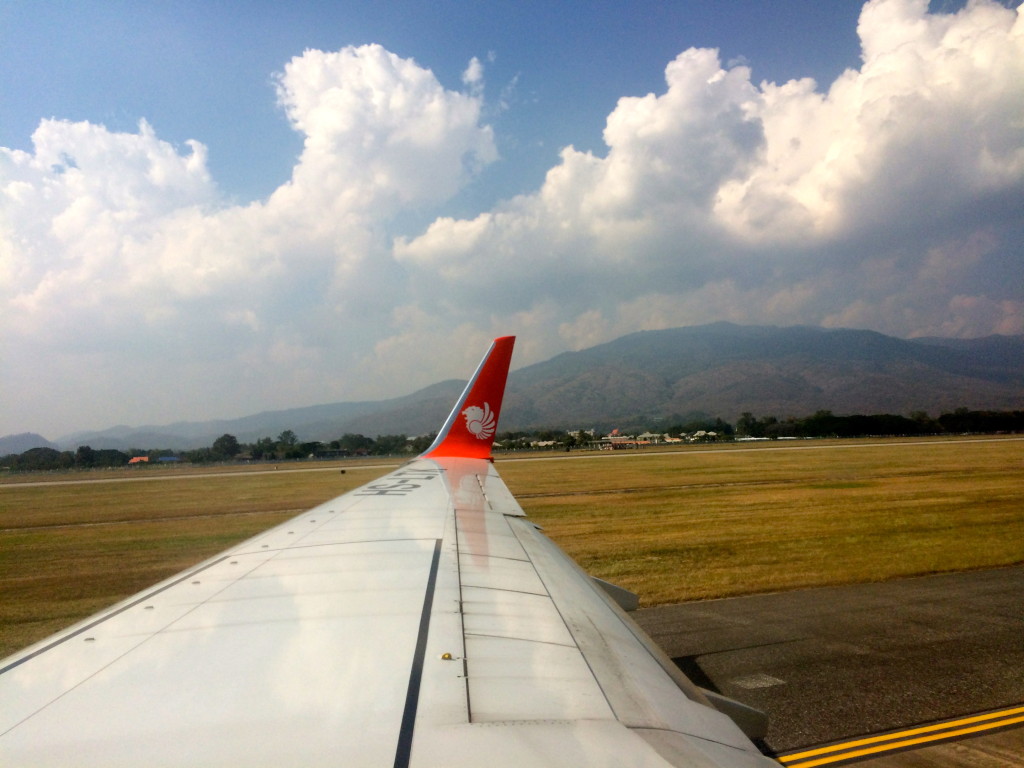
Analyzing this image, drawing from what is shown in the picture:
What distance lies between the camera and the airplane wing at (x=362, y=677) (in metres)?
1.73

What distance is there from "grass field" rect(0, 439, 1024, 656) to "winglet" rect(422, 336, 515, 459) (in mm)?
3849

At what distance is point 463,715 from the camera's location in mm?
1879

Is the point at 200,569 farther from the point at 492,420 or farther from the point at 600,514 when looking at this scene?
the point at 600,514

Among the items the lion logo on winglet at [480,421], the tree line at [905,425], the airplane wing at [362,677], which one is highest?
the lion logo on winglet at [480,421]

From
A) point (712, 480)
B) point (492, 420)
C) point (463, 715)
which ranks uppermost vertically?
point (492, 420)

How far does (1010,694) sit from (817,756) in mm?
2840

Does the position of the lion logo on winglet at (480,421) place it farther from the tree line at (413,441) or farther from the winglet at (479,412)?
the tree line at (413,441)

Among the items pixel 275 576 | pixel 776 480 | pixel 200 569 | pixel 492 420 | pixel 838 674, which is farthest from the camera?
pixel 776 480

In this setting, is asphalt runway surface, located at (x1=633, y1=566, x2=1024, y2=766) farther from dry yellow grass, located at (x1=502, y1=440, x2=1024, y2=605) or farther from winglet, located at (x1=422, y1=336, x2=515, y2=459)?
winglet, located at (x1=422, y1=336, x2=515, y2=459)

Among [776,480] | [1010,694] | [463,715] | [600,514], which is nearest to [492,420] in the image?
[1010,694]

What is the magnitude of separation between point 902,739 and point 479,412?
6634 millimetres

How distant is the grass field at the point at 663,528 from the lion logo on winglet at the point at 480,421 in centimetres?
399

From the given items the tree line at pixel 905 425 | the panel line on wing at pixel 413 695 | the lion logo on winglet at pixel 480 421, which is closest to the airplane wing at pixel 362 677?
the panel line on wing at pixel 413 695

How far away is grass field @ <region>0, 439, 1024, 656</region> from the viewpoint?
11859mm
